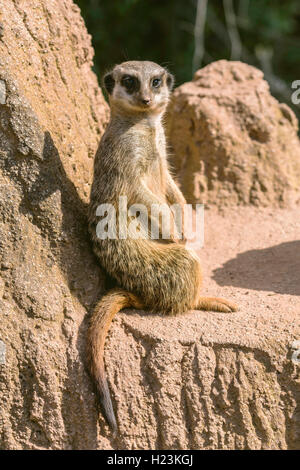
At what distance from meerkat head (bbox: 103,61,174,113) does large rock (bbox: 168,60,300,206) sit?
113 cm

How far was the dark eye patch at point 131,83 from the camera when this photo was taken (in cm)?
278

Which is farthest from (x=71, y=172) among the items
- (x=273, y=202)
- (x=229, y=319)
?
(x=273, y=202)

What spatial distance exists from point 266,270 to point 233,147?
1.11 metres

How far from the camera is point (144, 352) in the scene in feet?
8.29

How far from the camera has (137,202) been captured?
278 centimetres

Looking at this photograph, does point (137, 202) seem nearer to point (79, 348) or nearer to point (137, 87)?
point (137, 87)

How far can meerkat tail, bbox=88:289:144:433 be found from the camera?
234 centimetres

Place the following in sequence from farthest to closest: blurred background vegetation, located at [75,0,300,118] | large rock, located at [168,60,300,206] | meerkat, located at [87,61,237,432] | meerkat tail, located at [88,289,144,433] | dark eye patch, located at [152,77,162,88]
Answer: blurred background vegetation, located at [75,0,300,118] < large rock, located at [168,60,300,206] < dark eye patch, located at [152,77,162,88] < meerkat, located at [87,61,237,432] < meerkat tail, located at [88,289,144,433]

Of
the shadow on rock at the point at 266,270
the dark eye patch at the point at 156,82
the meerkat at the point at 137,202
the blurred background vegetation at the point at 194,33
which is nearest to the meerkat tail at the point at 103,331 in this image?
the meerkat at the point at 137,202

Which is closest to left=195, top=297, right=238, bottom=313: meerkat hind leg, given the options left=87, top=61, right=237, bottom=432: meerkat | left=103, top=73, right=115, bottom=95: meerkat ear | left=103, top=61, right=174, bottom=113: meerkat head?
left=87, top=61, right=237, bottom=432: meerkat

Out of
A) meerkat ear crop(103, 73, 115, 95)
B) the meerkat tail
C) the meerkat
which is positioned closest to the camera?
the meerkat tail

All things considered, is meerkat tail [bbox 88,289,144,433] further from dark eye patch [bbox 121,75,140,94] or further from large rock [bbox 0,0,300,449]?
dark eye patch [bbox 121,75,140,94]

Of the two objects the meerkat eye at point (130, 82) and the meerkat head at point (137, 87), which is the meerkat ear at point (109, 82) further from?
the meerkat eye at point (130, 82)


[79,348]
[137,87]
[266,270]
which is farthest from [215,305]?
[137,87]
